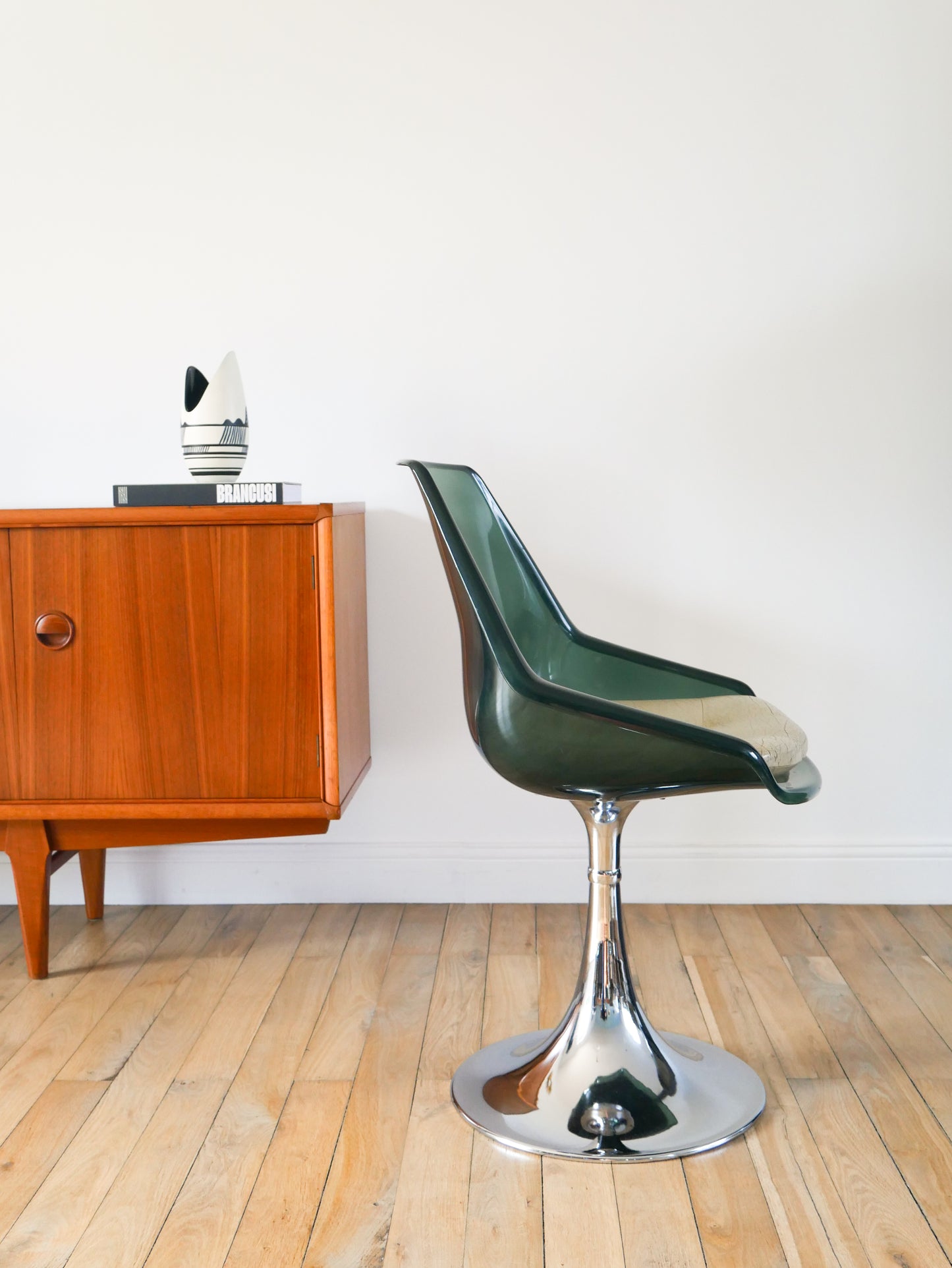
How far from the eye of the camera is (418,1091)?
157cm

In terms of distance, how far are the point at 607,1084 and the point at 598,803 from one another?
0.37m

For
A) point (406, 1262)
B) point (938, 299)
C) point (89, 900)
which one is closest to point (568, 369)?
point (938, 299)

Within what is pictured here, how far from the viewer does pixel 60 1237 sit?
4.11 ft

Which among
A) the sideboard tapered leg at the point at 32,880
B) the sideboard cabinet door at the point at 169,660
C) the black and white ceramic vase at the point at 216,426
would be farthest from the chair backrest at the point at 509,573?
the sideboard tapered leg at the point at 32,880

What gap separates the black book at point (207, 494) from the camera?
6.12 feet

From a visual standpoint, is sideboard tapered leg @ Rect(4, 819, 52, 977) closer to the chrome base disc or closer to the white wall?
the white wall

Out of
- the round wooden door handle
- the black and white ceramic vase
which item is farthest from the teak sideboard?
the black and white ceramic vase

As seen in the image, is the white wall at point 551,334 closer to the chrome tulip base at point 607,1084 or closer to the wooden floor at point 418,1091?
the wooden floor at point 418,1091

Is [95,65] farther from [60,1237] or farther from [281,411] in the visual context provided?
[60,1237]

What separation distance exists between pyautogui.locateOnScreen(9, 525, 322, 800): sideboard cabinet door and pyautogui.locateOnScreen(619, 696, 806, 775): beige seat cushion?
1.91 feet

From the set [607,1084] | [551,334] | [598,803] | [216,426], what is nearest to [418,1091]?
[607,1084]

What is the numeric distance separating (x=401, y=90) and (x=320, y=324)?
477 millimetres

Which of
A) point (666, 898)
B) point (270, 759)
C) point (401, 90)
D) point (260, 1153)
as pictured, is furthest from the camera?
point (666, 898)

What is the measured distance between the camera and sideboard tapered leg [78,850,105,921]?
225cm
